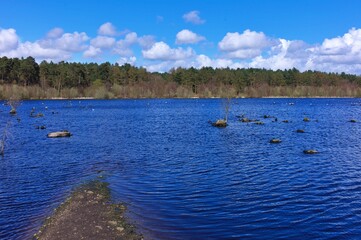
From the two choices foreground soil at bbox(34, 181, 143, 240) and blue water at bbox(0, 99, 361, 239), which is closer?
foreground soil at bbox(34, 181, 143, 240)

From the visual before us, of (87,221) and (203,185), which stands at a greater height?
(87,221)

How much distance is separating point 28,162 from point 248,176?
20.2m

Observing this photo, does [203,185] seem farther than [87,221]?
Yes

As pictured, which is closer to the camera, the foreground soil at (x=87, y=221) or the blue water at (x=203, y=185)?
the foreground soil at (x=87, y=221)

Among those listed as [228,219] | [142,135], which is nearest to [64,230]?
[228,219]

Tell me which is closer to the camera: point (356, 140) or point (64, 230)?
point (64, 230)

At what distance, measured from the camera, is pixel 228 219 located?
1753 centimetres

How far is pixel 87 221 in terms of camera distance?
16.6 meters

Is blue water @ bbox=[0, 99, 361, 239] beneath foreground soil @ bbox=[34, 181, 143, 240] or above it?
beneath

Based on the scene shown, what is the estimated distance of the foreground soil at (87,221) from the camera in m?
15.0

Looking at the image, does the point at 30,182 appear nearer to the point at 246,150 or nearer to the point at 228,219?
the point at 228,219

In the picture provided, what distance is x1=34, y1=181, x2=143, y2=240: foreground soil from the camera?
14984 mm

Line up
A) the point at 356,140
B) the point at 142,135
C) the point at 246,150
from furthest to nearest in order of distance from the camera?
the point at 142,135 < the point at 356,140 < the point at 246,150

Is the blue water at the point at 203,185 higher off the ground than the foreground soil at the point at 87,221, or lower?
lower
